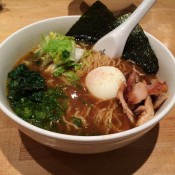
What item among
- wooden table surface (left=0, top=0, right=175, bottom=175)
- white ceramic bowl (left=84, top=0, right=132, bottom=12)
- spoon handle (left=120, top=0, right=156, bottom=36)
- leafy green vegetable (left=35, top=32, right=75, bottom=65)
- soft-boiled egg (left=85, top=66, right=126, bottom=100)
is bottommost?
wooden table surface (left=0, top=0, right=175, bottom=175)

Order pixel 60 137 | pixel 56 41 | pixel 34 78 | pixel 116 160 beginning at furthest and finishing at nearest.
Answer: pixel 56 41, pixel 34 78, pixel 116 160, pixel 60 137

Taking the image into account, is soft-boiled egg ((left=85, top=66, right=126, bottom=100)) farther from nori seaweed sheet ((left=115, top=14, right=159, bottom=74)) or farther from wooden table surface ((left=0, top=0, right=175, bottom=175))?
wooden table surface ((left=0, top=0, right=175, bottom=175))

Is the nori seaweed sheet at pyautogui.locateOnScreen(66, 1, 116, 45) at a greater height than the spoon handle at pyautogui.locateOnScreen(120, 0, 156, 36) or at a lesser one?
lesser

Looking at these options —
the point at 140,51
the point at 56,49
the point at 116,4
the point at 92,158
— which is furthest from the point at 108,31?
the point at 92,158

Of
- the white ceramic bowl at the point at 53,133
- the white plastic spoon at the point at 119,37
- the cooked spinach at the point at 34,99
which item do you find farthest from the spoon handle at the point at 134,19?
the cooked spinach at the point at 34,99

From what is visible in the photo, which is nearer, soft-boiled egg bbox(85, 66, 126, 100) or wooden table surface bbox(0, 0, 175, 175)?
wooden table surface bbox(0, 0, 175, 175)

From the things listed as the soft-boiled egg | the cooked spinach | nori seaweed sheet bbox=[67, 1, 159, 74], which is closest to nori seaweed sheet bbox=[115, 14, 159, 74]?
nori seaweed sheet bbox=[67, 1, 159, 74]

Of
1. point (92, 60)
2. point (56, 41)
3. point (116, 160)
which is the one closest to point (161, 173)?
point (116, 160)

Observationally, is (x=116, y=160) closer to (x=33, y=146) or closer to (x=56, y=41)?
(x=33, y=146)
